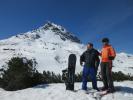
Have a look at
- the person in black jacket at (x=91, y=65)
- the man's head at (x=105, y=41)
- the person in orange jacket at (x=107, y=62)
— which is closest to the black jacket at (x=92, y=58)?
the person in black jacket at (x=91, y=65)

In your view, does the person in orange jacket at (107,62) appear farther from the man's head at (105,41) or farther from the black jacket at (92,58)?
the black jacket at (92,58)

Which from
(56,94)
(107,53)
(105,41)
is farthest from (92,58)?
(56,94)

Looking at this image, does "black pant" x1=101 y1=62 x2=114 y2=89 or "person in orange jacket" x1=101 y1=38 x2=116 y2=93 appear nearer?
"black pant" x1=101 y1=62 x2=114 y2=89

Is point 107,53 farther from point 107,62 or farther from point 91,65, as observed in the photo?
point 91,65

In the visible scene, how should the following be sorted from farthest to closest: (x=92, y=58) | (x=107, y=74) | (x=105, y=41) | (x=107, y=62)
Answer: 1. (x=92, y=58)
2. (x=105, y=41)
3. (x=107, y=62)
4. (x=107, y=74)

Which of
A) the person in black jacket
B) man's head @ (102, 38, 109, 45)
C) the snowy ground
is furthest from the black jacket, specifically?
the snowy ground

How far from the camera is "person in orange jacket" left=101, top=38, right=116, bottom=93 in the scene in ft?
36.8

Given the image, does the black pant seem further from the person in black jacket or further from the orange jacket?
the person in black jacket

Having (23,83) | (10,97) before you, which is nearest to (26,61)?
(23,83)

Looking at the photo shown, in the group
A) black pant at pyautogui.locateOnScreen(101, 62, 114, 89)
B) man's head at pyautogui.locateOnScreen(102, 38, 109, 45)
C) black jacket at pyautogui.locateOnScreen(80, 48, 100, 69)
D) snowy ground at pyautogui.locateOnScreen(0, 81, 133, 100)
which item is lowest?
snowy ground at pyautogui.locateOnScreen(0, 81, 133, 100)

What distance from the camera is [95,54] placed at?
38.9ft

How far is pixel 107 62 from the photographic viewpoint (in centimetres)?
1135

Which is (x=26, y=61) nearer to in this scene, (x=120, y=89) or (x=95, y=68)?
(x=95, y=68)

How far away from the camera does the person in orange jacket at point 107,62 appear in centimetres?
1122
